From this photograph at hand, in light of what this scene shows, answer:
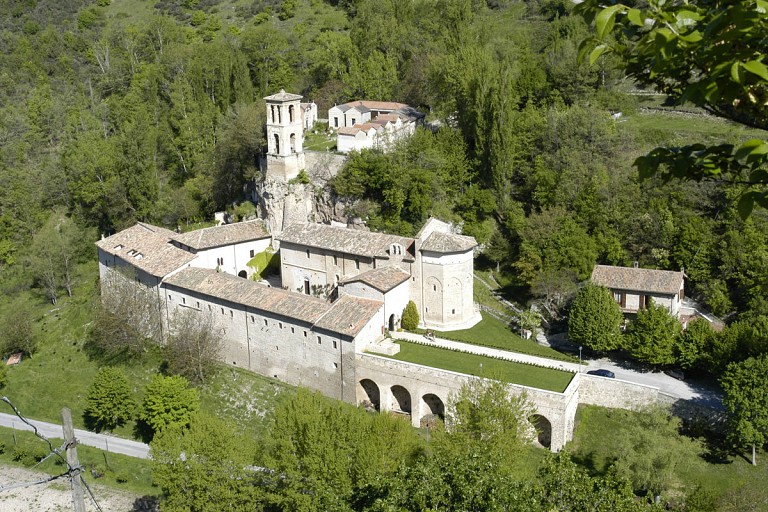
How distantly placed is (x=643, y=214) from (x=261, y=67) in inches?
1689

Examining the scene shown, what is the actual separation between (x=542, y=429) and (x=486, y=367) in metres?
3.97

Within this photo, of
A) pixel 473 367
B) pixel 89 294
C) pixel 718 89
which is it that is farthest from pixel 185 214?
pixel 718 89

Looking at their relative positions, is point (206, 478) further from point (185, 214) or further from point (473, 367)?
point (185, 214)

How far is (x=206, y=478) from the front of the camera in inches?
1233

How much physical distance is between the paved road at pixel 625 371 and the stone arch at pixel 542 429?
10.7 ft

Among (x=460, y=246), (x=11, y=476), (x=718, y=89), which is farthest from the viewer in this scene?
(x=460, y=246)

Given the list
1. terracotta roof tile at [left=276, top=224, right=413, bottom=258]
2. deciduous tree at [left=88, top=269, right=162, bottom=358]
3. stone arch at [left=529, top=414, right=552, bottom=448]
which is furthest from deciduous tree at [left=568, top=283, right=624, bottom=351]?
deciduous tree at [left=88, top=269, right=162, bottom=358]

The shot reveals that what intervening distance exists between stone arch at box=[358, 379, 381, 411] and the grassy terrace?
2.27 metres

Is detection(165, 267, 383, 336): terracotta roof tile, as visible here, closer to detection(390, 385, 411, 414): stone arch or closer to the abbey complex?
the abbey complex

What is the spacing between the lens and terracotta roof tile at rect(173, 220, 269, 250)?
157 ft

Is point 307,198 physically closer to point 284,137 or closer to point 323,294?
point 284,137

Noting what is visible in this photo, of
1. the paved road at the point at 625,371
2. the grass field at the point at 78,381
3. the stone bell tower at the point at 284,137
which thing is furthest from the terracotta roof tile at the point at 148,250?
the paved road at the point at 625,371

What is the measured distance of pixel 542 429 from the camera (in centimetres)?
3738

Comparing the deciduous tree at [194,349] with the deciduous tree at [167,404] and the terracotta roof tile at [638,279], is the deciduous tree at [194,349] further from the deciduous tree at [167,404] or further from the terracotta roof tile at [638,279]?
the terracotta roof tile at [638,279]
